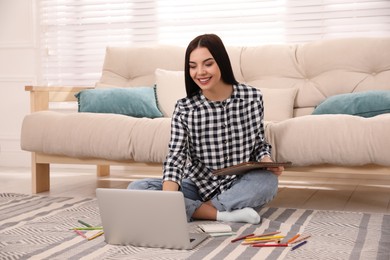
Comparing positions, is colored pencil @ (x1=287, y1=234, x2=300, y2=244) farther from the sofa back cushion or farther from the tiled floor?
the sofa back cushion

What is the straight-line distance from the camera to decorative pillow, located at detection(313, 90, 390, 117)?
9.37 feet

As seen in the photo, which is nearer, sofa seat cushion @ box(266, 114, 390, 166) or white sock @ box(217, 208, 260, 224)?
white sock @ box(217, 208, 260, 224)

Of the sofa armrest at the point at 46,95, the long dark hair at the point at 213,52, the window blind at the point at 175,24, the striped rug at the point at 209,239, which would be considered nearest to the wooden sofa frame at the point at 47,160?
the sofa armrest at the point at 46,95

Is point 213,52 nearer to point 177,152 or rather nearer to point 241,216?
point 177,152

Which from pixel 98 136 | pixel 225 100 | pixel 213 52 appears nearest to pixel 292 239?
pixel 225 100

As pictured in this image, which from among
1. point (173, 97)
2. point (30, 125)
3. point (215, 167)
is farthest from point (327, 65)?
point (30, 125)

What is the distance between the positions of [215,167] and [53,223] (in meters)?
0.68

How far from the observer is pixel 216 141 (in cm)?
249

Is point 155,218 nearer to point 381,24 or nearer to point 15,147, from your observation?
point 381,24

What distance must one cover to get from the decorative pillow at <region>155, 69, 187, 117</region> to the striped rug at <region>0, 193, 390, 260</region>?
2.70 feet

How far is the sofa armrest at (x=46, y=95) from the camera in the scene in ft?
11.1

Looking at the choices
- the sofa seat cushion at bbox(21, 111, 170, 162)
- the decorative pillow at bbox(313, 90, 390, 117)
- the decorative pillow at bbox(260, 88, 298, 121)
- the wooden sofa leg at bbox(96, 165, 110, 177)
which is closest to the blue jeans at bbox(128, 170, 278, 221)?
the sofa seat cushion at bbox(21, 111, 170, 162)

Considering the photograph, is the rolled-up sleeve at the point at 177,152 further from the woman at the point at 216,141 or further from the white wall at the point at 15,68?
the white wall at the point at 15,68

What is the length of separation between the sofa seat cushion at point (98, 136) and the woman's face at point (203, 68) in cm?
50
